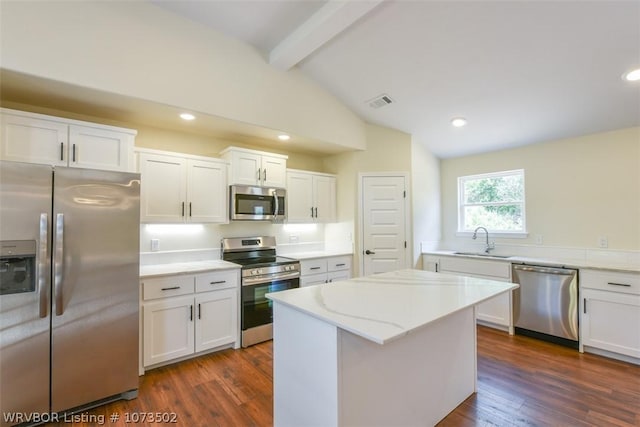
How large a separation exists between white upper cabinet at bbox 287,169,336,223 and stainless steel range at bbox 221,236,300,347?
659 millimetres

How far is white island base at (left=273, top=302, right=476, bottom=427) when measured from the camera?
58.4 inches

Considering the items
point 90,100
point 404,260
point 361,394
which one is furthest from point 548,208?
point 90,100

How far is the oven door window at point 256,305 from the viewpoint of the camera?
3217 millimetres

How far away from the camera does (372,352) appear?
1604 millimetres

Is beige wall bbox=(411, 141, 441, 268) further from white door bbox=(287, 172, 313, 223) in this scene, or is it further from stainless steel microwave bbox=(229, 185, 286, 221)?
stainless steel microwave bbox=(229, 185, 286, 221)

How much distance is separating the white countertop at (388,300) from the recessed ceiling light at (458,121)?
6.89ft

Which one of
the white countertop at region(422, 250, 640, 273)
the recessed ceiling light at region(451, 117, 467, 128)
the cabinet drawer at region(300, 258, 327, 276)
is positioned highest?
the recessed ceiling light at region(451, 117, 467, 128)

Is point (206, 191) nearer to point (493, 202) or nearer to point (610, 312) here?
point (493, 202)

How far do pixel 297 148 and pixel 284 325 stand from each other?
2864 millimetres

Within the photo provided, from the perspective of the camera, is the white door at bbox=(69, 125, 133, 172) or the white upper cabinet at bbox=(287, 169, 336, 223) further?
the white upper cabinet at bbox=(287, 169, 336, 223)

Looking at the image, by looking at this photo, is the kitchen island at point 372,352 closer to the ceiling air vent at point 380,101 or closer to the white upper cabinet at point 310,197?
the white upper cabinet at point 310,197

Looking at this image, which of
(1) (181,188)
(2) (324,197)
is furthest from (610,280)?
(1) (181,188)

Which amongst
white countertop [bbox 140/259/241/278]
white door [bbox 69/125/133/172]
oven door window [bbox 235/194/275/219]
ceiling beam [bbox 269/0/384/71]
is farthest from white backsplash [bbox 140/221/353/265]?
ceiling beam [bbox 269/0/384/71]

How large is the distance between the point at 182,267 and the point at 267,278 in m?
0.90
